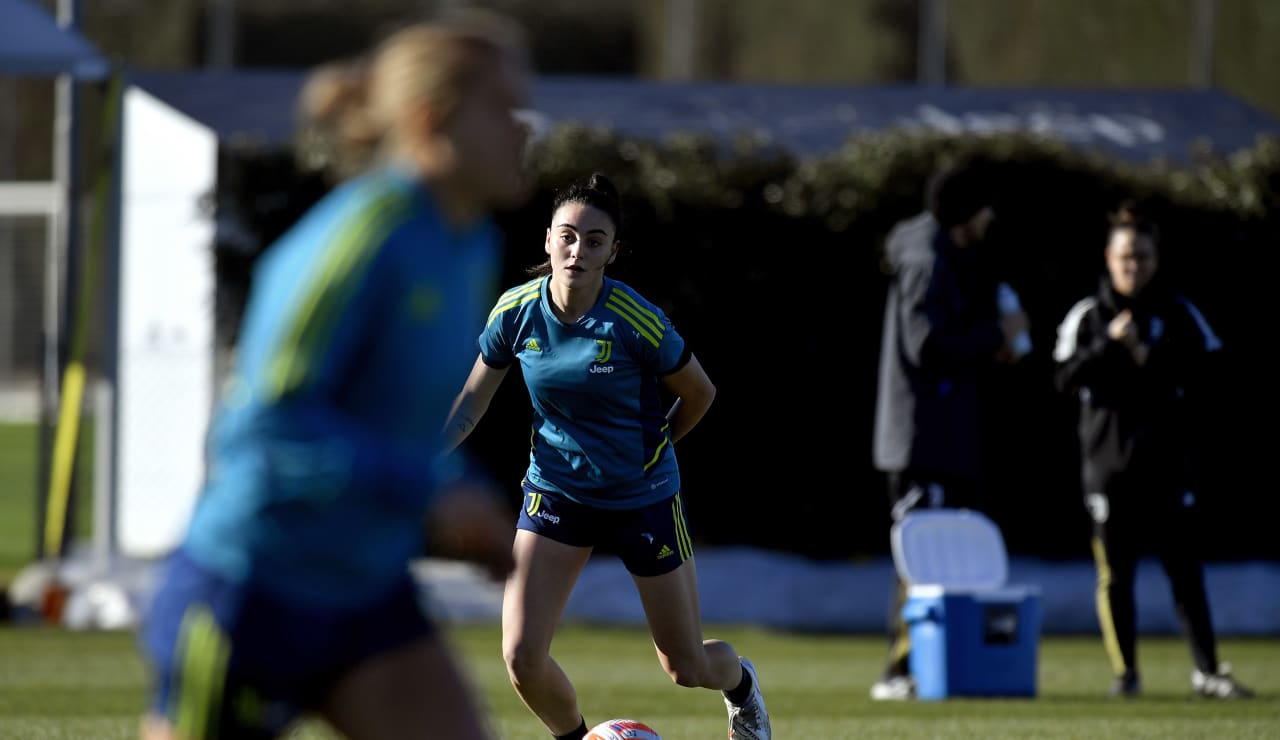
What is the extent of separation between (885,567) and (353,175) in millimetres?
12447

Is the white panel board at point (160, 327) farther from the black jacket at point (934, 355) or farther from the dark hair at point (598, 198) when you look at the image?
the dark hair at point (598, 198)

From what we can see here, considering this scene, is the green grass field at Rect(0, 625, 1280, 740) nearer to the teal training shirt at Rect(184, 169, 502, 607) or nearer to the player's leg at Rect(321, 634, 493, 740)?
the player's leg at Rect(321, 634, 493, 740)

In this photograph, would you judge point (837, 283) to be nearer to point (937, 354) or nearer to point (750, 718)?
point (937, 354)

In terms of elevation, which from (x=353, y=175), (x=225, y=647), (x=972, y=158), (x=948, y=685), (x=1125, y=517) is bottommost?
(x=948, y=685)

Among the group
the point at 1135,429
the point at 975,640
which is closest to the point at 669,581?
the point at 975,640

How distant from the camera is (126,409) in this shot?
18781mm

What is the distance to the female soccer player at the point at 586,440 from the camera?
23.1ft

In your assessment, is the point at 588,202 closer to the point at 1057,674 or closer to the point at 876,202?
the point at 1057,674

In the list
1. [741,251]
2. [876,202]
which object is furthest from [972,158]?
[741,251]

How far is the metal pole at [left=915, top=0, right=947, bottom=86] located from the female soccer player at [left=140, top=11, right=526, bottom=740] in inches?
686

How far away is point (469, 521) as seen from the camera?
356 centimetres

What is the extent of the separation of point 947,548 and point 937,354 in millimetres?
1050

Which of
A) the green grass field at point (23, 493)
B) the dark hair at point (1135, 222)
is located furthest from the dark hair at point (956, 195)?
the green grass field at point (23, 493)

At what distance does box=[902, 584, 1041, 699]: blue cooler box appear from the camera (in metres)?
10.4
